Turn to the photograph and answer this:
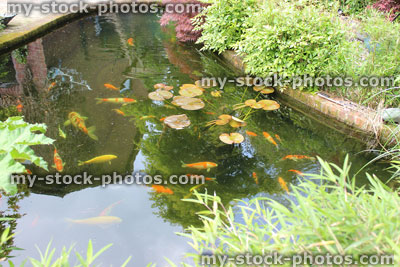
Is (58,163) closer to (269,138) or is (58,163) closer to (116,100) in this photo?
(116,100)

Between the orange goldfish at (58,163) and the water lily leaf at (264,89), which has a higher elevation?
the water lily leaf at (264,89)

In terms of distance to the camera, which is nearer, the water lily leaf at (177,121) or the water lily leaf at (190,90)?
the water lily leaf at (177,121)

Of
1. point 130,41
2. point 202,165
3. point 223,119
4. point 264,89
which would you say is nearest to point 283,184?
point 202,165

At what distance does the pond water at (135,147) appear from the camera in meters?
2.88

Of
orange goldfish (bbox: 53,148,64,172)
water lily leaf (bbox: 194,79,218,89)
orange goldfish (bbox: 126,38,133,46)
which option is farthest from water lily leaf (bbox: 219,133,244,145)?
orange goldfish (bbox: 126,38,133,46)

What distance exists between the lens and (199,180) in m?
3.45

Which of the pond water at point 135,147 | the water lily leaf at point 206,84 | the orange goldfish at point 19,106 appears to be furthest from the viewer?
the water lily leaf at point 206,84

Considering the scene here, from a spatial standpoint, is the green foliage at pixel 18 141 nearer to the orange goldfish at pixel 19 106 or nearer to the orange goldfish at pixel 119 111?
the orange goldfish at pixel 119 111

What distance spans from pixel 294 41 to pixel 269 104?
39.5 inches

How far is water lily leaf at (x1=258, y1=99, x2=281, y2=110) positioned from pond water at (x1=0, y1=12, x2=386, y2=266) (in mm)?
106

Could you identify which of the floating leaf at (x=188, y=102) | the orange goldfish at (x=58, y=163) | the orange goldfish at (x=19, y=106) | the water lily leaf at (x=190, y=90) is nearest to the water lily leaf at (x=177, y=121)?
the floating leaf at (x=188, y=102)

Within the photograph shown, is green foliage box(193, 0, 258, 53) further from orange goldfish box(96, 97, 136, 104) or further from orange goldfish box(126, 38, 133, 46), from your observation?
orange goldfish box(96, 97, 136, 104)

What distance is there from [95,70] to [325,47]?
3.93m

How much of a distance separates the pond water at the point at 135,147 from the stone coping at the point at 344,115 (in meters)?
0.18
